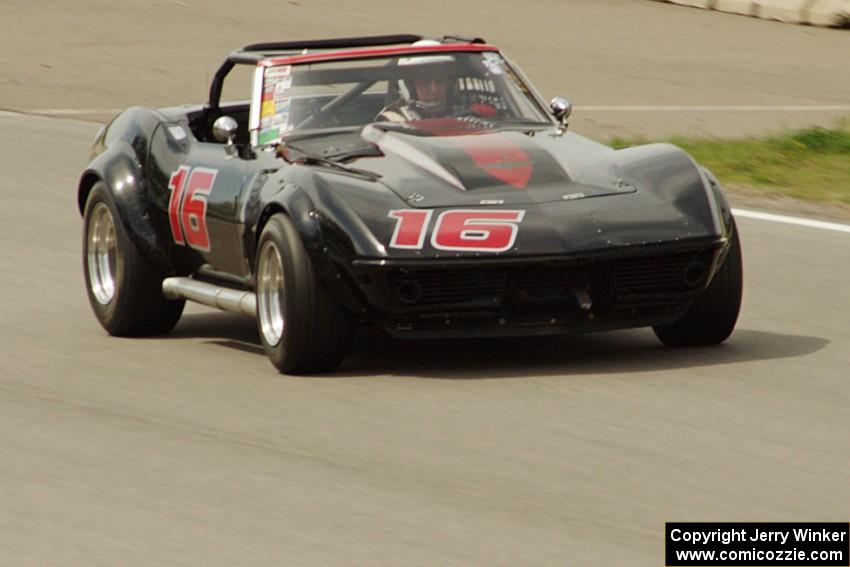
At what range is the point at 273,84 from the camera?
8695 mm

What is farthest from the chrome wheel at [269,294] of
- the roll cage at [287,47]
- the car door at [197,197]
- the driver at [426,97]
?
the roll cage at [287,47]

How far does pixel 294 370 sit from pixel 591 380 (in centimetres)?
115

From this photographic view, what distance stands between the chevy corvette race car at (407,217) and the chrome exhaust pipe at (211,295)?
0.02 metres

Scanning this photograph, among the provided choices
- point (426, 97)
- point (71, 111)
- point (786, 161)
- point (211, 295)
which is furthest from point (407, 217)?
point (71, 111)

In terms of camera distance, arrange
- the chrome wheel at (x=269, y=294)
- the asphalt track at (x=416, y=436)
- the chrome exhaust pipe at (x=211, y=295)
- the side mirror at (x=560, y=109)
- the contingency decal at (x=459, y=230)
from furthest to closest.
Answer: the side mirror at (x=560, y=109)
the chrome exhaust pipe at (x=211, y=295)
the chrome wheel at (x=269, y=294)
the contingency decal at (x=459, y=230)
the asphalt track at (x=416, y=436)

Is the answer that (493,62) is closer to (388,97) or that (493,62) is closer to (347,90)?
(388,97)

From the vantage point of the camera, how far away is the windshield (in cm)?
859

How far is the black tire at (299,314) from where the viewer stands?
24.4 ft

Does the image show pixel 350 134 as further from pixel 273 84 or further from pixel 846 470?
pixel 846 470

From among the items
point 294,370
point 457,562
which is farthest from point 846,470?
point 294,370

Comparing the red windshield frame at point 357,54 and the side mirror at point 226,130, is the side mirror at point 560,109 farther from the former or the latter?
the side mirror at point 226,130

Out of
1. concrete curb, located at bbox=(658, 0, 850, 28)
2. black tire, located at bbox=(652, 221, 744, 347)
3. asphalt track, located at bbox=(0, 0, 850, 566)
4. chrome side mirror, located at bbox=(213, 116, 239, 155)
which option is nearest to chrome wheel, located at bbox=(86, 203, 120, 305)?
asphalt track, located at bbox=(0, 0, 850, 566)

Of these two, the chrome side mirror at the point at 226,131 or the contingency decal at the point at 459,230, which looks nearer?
the contingency decal at the point at 459,230

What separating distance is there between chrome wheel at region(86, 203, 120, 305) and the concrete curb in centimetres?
1391
